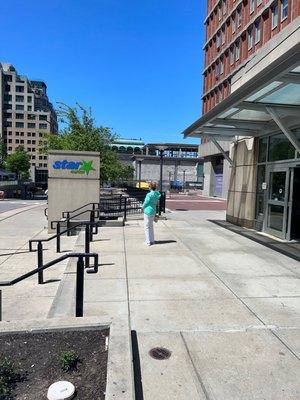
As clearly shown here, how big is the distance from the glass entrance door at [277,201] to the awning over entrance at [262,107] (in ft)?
4.17

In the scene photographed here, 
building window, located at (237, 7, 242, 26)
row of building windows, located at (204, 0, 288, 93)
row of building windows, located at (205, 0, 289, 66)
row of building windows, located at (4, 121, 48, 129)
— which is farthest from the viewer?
row of building windows, located at (4, 121, 48, 129)

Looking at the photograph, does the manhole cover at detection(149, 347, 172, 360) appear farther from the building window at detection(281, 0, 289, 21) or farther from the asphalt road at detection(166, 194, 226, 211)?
the building window at detection(281, 0, 289, 21)

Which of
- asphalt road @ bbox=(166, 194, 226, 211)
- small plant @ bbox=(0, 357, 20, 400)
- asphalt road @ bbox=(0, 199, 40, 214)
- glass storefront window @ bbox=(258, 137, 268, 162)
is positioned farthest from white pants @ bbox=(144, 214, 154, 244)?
asphalt road @ bbox=(0, 199, 40, 214)

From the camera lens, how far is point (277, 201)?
37.4 feet

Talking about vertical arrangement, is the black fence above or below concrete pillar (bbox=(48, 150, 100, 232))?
below

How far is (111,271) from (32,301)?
1533 millimetres

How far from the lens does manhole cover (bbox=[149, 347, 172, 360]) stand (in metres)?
3.78

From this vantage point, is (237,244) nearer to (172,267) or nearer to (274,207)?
(274,207)

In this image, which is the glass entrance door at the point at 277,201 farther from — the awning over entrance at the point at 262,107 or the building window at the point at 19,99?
the building window at the point at 19,99

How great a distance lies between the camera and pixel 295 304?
540 centimetres

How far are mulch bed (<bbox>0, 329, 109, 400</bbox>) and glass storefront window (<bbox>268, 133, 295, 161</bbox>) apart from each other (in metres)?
8.47

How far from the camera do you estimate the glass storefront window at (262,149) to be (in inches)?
489

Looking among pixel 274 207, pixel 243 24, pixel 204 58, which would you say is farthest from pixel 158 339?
pixel 204 58

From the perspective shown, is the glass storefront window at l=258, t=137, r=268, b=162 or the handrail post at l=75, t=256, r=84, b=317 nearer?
the handrail post at l=75, t=256, r=84, b=317
